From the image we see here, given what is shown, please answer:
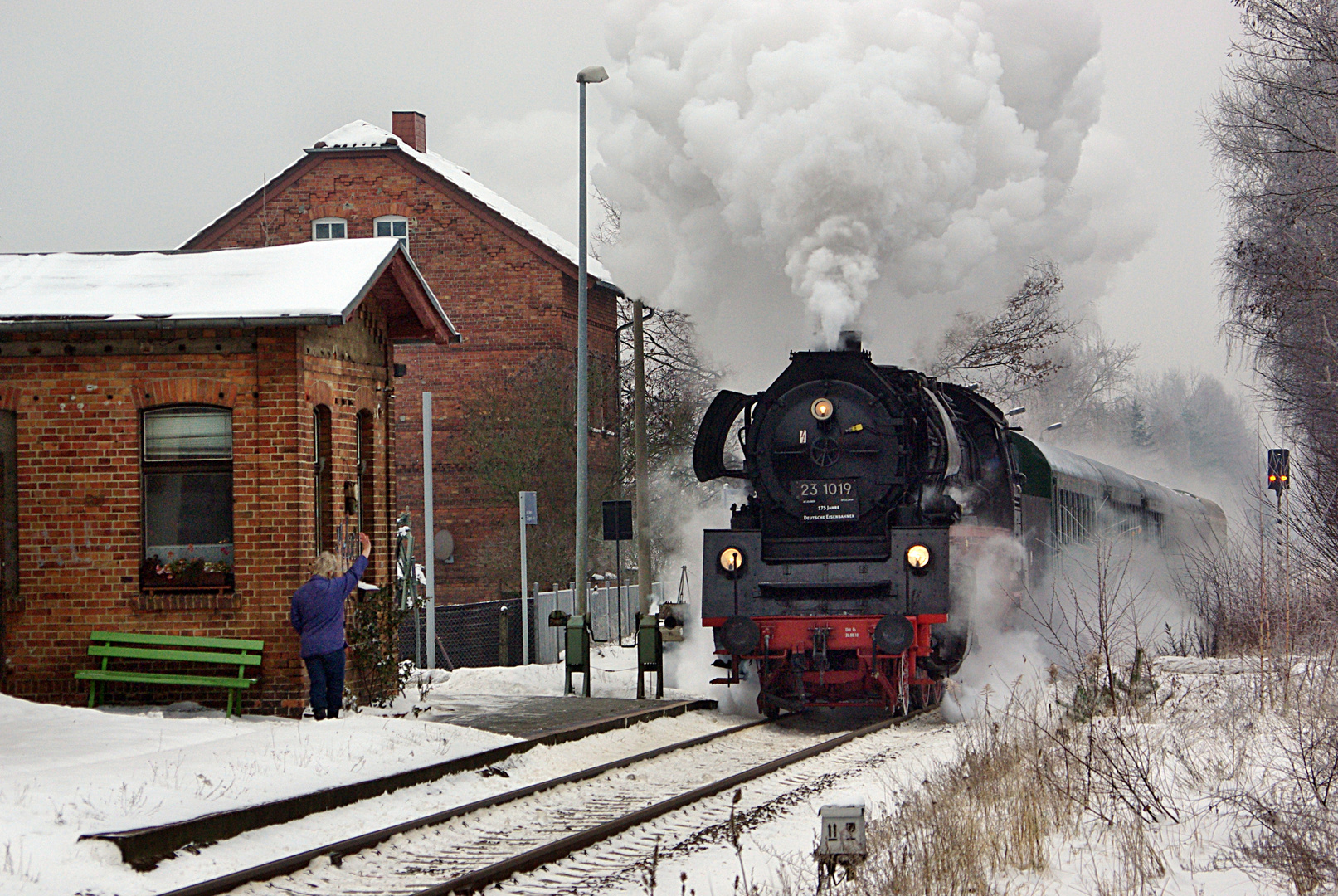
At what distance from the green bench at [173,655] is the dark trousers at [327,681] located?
56 cm

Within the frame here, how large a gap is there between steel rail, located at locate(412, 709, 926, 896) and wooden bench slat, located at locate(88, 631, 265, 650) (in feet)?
13.6

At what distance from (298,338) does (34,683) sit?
3519 mm

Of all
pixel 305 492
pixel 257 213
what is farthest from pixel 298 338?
pixel 257 213

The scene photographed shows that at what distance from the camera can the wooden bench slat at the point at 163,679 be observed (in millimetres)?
11742

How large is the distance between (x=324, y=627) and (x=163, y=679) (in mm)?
1524

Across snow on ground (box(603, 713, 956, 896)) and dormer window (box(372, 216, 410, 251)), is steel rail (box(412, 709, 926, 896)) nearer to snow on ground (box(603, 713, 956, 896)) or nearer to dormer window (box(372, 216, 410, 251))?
snow on ground (box(603, 713, 956, 896))

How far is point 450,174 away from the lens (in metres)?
32.6

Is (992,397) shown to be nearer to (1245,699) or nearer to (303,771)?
(1245,699)

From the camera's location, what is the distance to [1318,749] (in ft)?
26.4

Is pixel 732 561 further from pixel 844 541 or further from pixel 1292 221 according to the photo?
pixel 1292 221

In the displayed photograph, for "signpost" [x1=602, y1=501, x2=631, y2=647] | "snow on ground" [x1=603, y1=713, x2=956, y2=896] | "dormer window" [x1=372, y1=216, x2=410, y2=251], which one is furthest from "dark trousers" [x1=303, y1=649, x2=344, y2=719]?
"dormer window" [x1=372, y1=216, x2=410, y2=251]

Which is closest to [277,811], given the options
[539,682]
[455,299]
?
[539,682]

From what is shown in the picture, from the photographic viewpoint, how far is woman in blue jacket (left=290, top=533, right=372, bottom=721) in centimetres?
1145

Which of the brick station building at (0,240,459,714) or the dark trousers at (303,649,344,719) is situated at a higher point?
the brick station building at (0,240,459,714)
